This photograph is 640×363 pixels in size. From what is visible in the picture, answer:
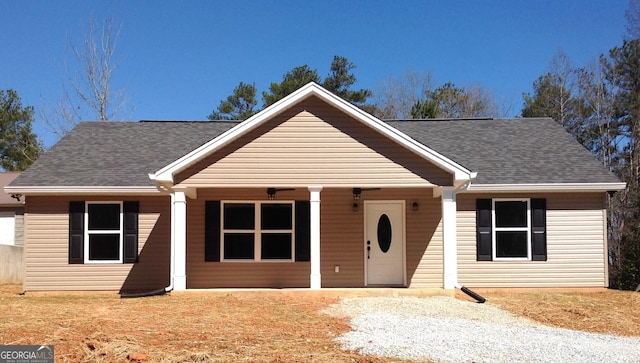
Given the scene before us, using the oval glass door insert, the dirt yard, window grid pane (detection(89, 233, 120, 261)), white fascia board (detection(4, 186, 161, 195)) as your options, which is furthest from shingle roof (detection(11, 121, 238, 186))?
the oval glass door insert

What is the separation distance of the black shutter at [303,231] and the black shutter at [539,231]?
5.30 m

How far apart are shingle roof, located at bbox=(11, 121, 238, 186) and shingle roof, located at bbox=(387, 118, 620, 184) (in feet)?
21.5

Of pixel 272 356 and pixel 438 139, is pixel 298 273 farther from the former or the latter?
pixel 272 356

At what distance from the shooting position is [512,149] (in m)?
15.2

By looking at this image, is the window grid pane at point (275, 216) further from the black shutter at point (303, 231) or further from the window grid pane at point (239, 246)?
the window grid pane at point (239, 246)

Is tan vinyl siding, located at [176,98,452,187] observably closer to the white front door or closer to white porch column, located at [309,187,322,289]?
white porch column, located at [309,187,322,289]

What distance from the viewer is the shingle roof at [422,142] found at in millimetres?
13383

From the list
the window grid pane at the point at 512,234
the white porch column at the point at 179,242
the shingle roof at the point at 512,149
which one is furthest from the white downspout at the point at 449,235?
the white porch column at the point at 179,242

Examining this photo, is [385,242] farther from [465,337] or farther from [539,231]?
[465,337]

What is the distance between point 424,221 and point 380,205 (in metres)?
1.12

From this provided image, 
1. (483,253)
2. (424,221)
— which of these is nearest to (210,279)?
(424,221)

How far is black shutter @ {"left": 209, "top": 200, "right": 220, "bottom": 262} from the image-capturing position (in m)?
13.3

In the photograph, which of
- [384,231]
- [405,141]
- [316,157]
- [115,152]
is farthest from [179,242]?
[405,141]

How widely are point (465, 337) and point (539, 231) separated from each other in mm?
6474
